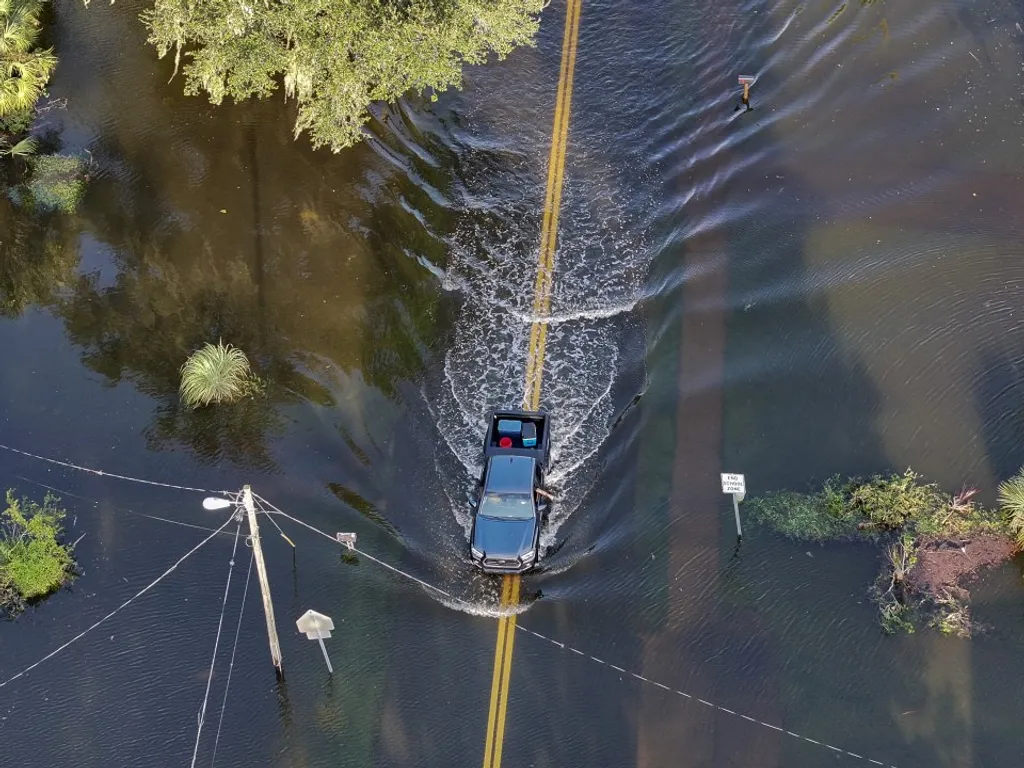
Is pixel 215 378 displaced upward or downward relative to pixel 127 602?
upward

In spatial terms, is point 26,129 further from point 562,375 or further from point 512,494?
point 512,494

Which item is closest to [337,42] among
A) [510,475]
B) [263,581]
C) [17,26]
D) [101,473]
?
[17,26]

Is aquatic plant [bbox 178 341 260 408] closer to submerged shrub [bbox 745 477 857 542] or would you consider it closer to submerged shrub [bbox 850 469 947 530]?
submerged shrub [bbox 745 477 857 542]

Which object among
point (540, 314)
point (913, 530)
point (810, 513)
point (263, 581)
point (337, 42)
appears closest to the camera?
point (263, 581)

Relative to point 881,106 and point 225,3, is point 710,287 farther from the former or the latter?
point 225,3

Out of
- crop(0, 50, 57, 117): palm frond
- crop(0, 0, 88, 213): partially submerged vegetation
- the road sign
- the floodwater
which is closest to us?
the road sign

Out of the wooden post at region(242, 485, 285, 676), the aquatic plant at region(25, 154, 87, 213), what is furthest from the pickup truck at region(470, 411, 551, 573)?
the aquatic plant at region(25, 154, 87, 213)

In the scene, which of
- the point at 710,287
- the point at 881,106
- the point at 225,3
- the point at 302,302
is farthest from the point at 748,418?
the point at 225,3
